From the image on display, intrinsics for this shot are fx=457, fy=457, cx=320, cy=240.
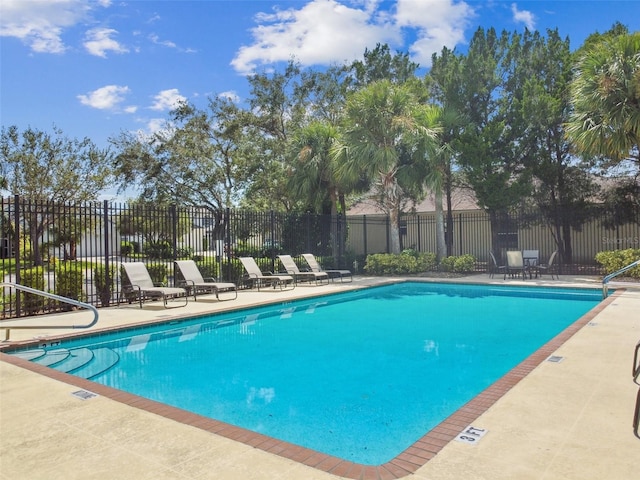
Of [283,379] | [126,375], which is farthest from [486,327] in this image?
[126,375]

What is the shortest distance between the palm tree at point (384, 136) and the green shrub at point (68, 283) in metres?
9.46

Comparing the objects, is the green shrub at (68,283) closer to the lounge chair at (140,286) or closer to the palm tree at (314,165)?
the lounge chair at (140,286)

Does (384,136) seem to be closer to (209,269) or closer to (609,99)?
(609,99)

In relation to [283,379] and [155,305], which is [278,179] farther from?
[283,379]

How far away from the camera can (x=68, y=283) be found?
10055 millimetres

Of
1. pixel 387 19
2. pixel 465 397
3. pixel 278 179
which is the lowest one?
pixel 465 397

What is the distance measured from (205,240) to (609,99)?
41.0ft

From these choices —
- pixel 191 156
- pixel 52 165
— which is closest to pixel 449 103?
pixel 191 156

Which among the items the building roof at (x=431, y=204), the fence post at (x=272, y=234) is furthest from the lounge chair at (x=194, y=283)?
the building roof at (x=431, y=204)

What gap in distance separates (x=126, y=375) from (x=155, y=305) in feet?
16.8

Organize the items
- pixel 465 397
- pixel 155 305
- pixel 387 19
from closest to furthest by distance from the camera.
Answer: pixel 465 397 → pixel 155 305 → pixel 387 19

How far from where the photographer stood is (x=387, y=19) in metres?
13.9

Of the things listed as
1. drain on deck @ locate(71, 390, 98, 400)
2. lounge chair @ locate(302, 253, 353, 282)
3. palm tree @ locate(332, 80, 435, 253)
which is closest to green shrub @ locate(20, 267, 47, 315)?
drain on deck @ locate(71, 390, 98, 400)

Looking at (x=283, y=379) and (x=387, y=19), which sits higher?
(x=387, y=19)
